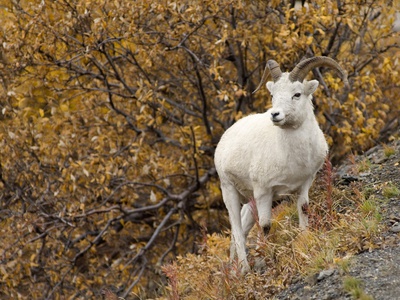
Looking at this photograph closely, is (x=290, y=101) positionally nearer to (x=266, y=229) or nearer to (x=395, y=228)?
(x=266, y=229)

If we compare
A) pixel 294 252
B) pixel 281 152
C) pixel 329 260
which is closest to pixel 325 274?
pixel 329 260

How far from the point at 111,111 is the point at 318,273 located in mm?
6676

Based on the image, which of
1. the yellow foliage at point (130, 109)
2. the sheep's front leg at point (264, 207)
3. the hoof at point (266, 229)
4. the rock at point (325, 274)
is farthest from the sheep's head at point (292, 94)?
the yellow foliage at point (130, 109)

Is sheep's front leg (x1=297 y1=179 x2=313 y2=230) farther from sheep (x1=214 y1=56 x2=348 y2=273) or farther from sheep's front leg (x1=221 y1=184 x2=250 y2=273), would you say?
sheep's front leg (x1=221 y1=184 x2=250 y2=273)

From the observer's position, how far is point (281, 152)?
322 inches

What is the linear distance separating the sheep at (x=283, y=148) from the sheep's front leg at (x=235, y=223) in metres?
0.02

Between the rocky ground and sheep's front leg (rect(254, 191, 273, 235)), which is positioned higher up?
sheep's front leg (rect(254, 191, 273, 235))

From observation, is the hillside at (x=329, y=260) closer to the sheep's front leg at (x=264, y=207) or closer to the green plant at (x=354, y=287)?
the green plant at (x=354, y=287)

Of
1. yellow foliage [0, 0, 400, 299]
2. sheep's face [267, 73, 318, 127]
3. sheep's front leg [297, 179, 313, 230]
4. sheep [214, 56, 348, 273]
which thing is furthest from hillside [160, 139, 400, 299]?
yellow foliage [0, 0, 400, 299]

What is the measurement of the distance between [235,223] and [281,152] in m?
1.17

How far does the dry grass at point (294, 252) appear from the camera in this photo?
25.5 ft

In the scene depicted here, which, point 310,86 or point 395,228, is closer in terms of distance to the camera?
point 395,228

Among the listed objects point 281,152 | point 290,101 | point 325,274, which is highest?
point 290,101

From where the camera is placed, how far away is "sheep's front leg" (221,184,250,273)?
881 cm
